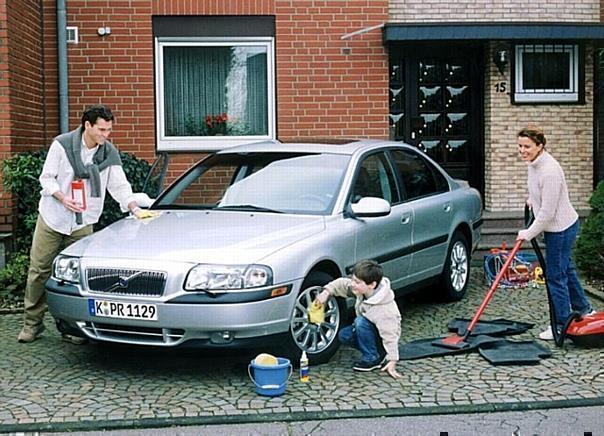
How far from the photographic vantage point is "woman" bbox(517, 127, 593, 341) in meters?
7.21

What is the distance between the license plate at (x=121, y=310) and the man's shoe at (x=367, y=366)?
1.50 metres

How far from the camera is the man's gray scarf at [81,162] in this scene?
7.36m

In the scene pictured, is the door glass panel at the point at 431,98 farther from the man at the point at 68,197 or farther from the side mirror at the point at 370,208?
the man at the point at 68,197

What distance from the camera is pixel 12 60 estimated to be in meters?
10.2

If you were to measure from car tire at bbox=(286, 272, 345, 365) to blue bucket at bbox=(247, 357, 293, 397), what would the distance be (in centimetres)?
44

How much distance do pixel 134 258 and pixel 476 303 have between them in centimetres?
401

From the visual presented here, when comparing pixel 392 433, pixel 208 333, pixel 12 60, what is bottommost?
pixel 392 433

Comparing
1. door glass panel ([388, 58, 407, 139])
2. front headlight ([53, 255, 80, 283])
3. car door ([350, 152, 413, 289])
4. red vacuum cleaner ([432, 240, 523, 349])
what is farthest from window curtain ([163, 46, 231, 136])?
red vacuum cleaner ([432, 240, 523, 349])

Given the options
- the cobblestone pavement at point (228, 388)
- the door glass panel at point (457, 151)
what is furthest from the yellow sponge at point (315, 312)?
the door glass panel at point (457, 151)

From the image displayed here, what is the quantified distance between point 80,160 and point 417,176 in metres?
3.14

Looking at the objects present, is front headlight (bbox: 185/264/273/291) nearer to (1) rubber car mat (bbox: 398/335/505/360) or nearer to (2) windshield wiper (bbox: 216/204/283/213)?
(2) windshield wiper (bbox: 216/204/283/213)

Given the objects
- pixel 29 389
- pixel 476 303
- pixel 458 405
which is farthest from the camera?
pixel 476 303

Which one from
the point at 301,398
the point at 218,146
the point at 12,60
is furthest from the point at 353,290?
the point at 218,146

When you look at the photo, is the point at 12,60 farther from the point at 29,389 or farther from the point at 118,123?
the point at 29,389
